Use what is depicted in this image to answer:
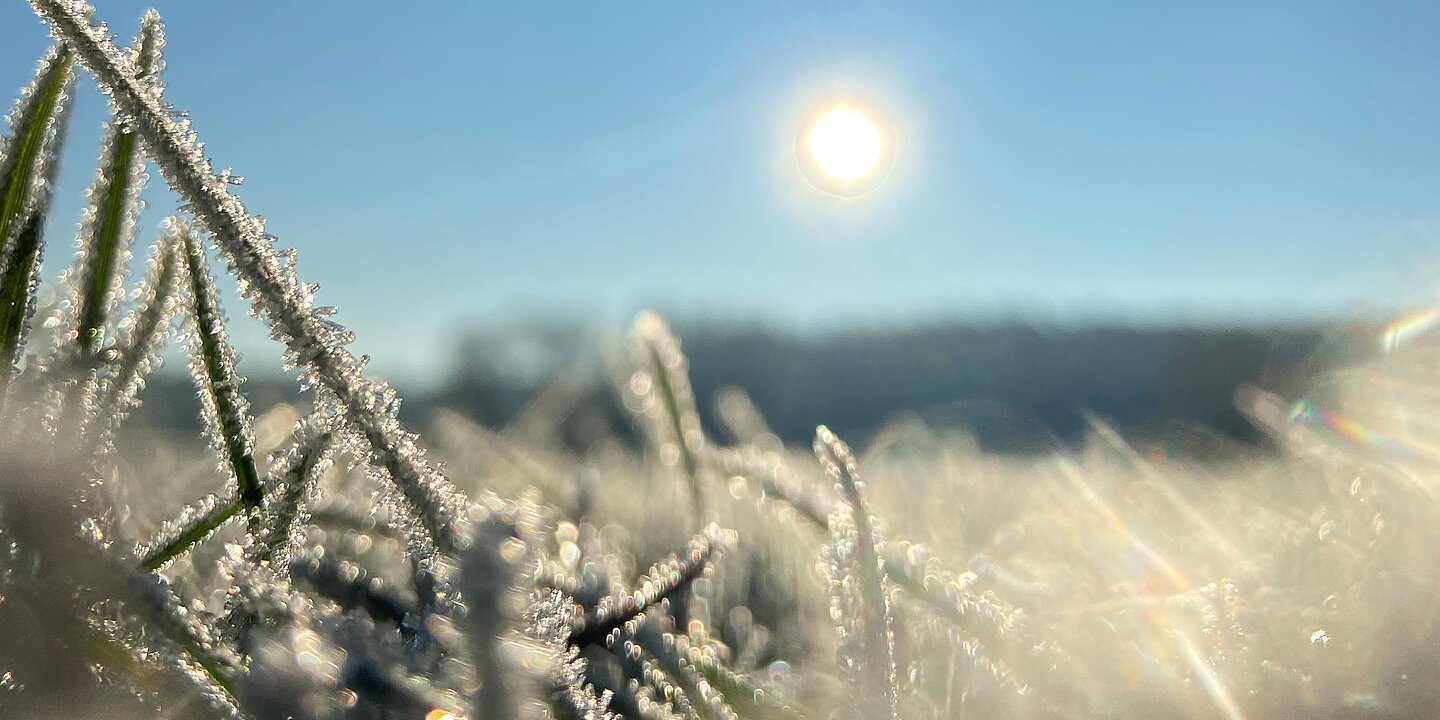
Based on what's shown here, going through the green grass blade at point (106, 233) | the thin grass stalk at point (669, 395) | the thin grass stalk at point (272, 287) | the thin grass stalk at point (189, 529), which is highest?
the thin grass stalk at point (669, 395)

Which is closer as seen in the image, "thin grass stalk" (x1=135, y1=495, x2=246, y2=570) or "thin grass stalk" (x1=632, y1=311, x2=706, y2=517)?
"thin grass stalk" (x1=135, y1=495, x2=246, y2=570)

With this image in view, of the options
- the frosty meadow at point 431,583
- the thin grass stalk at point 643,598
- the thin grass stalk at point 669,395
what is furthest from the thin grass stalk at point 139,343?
the thin grass stalk at point 669,395

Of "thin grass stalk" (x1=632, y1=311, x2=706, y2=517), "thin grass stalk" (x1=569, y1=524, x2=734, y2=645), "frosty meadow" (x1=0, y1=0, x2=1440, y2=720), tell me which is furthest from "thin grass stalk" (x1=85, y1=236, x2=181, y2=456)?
"thin grass stalk" (x1=632, y1=311, x2=706, y2=517)

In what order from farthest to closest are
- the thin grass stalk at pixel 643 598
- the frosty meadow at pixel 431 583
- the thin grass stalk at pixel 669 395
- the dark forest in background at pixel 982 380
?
the dark forest in background at pixel 982 380
the thin grass stalk at pixel 669 395
the thin grass stalk at pixel 643 598
the frosty meadow at pixel 431 583

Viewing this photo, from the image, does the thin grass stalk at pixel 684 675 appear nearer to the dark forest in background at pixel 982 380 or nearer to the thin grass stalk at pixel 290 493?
the thin grass stalk at pixel 290 493

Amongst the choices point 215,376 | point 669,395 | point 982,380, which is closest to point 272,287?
point 215,376

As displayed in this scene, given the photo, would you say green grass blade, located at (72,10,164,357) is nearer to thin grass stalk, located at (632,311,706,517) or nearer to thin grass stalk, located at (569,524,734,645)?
thin grass stalk, located at (569,524,734,645)

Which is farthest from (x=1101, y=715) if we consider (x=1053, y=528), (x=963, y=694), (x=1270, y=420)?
(x=1270, y=420)
